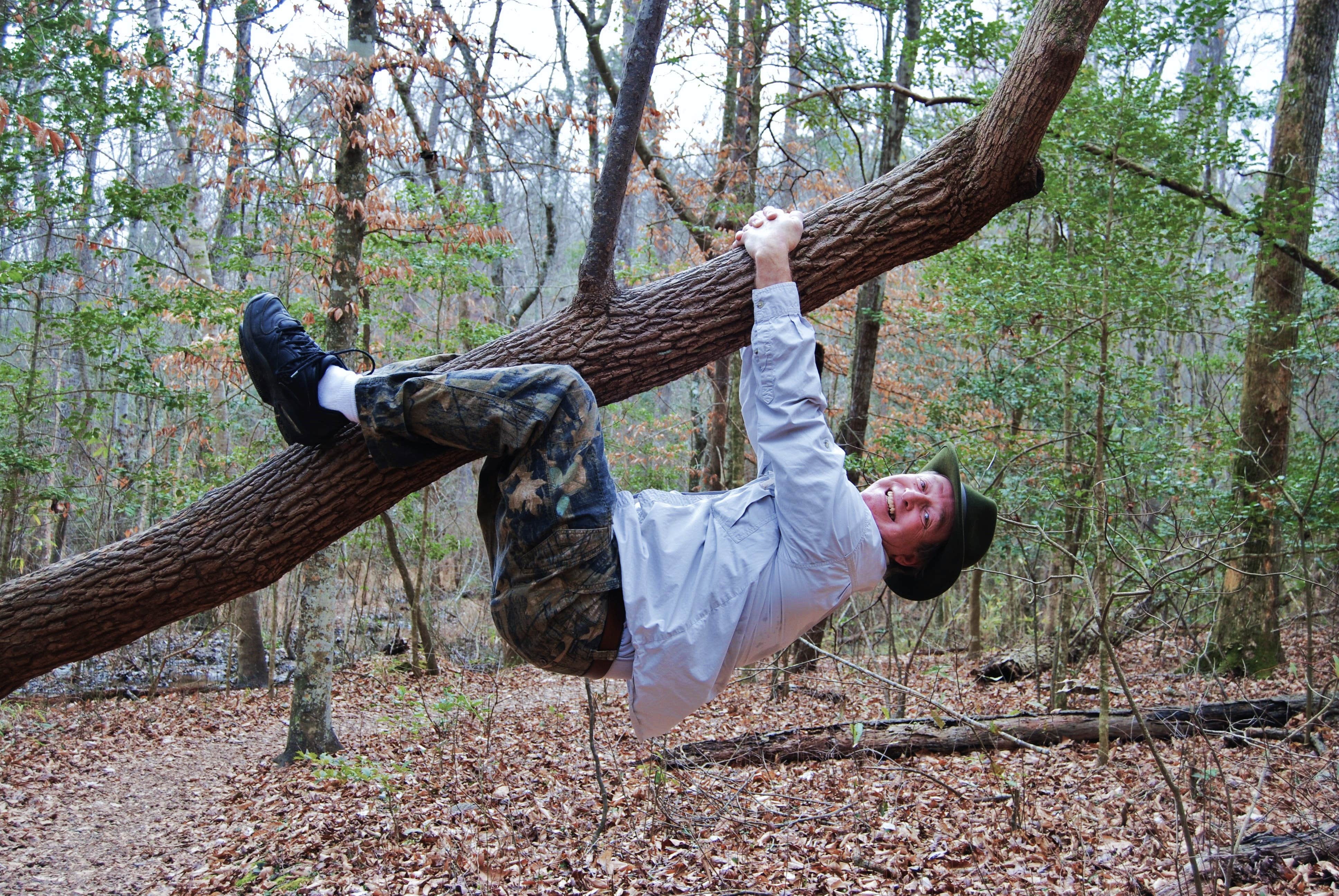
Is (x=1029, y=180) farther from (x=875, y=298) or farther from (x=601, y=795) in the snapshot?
(x=875, y=298)

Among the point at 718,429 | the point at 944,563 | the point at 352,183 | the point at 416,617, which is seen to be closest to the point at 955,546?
the point at 944,563

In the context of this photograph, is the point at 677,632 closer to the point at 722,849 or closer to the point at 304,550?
the point at 304,550

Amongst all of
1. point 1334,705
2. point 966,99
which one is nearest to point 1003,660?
point 1334,705

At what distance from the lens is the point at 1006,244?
9617 millimetres

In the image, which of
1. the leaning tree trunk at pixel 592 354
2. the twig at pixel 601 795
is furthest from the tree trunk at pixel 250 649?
the leaning tree trunk at pixel 592 354

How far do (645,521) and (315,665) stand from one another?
5638 millimetres

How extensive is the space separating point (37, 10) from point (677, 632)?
10.2 metres

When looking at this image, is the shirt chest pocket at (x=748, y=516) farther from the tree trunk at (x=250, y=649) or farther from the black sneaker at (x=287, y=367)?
the tree trunk at (x=250, y=649)

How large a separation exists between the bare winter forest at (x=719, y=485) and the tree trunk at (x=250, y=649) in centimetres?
11

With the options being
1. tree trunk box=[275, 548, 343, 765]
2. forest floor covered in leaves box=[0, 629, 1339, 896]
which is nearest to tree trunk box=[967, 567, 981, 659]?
forest floor covered in leaves box=[0, 629, 1339, 896]

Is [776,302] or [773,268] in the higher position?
[773,268]

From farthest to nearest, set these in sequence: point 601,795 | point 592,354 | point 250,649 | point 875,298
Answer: point 250,649
point 875,298
point 601,795
point 592,354

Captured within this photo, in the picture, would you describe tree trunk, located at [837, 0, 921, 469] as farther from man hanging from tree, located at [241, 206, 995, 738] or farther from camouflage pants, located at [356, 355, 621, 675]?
camouflage pants, located at [356, 355, 621, 675]

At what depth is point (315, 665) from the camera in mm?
7254
